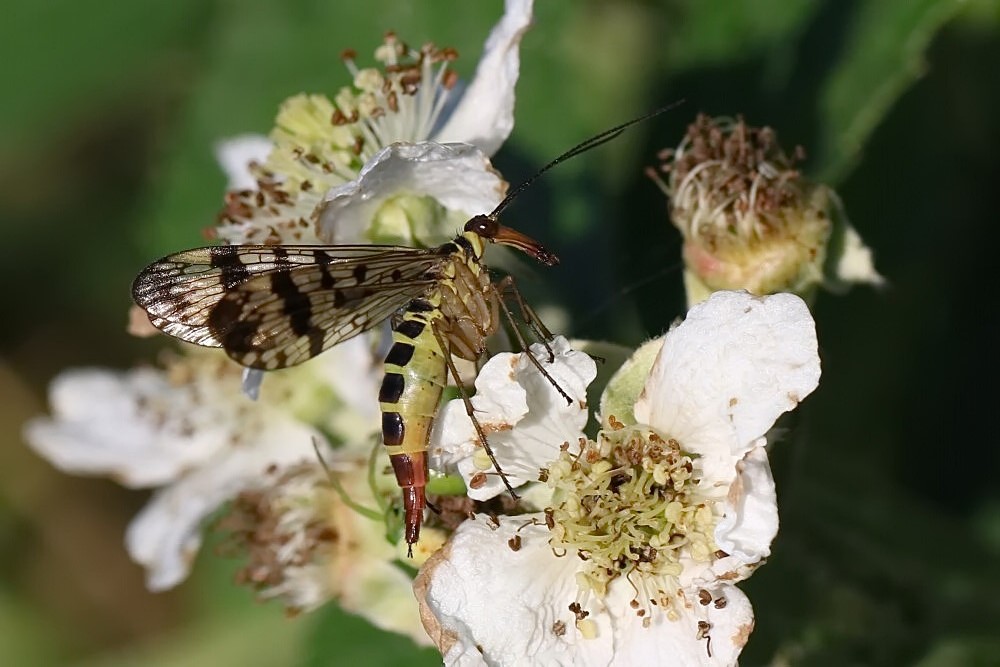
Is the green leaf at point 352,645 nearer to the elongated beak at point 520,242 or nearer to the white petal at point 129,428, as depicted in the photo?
the white petal at point 129,428

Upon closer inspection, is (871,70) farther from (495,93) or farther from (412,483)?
(412,483)

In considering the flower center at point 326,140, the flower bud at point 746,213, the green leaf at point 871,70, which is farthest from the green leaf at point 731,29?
the flower center at point 326,140

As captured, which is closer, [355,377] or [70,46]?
[355,377]

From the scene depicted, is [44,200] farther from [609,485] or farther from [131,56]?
[609,485]

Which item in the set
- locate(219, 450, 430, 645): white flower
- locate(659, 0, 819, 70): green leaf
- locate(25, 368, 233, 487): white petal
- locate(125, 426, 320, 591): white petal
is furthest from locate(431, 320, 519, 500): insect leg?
locate(659, 0, 819, 70): green leaf

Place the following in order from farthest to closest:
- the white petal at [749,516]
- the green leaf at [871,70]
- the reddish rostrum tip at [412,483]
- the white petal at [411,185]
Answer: the green leaf at [871,70], the white petal at [411,185], the reddish rostrum tip at [412,483], the white petal at [749,516]

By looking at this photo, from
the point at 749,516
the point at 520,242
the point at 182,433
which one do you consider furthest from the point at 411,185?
the point at 182,433
